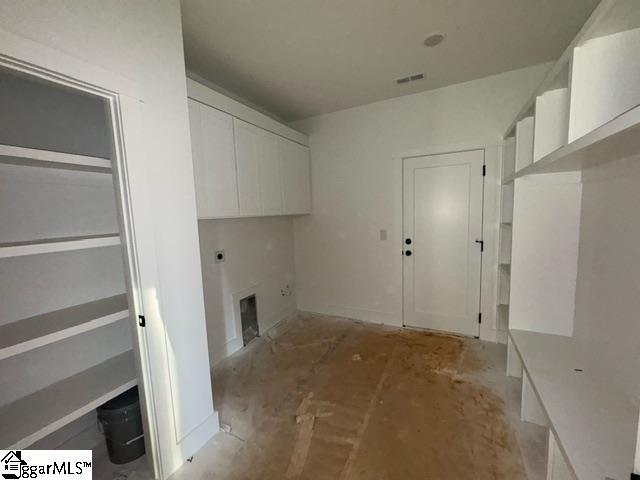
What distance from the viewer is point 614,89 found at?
115 cm

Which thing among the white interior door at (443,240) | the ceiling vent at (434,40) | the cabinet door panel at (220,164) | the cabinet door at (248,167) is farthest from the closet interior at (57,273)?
the white interior door at (443,240)

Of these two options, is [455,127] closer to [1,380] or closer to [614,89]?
[614,89]

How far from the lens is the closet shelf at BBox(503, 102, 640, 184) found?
2.37 feet

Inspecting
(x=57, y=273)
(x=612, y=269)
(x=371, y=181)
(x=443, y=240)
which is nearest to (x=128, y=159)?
(x=57, y=273)

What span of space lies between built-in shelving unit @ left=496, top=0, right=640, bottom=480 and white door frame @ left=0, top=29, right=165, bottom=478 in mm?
1778

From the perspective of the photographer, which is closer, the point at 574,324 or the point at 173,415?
the point at 173,415

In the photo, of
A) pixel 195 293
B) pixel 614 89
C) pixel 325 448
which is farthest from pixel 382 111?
pixel 325 448

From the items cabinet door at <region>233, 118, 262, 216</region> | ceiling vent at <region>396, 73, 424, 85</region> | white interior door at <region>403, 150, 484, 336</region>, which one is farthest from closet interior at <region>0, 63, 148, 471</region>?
white interior door at <region>403, 150, 484, 336</region>

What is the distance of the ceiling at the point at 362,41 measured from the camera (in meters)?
1.70

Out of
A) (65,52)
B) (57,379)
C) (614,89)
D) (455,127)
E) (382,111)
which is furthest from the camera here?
(382,111)

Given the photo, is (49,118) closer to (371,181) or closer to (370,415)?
(370,415)

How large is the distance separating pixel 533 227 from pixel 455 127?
143 centimetres

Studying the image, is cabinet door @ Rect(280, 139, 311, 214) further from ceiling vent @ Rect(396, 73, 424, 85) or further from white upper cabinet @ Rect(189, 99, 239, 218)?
ceiling vent @ Rect(396, 73, 424, 85)

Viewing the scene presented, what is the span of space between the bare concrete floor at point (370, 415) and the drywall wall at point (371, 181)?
76 cm
